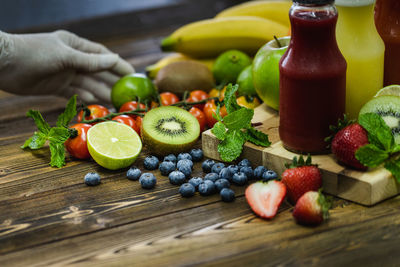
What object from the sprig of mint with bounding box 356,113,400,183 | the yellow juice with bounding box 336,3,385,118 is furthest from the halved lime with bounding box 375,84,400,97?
the sprig of mint with bounding box 356,113,400,183

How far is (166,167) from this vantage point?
1.33 metres

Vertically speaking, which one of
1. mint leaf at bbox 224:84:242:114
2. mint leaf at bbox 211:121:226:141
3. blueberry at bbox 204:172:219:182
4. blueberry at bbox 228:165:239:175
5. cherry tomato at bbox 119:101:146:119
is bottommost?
blueberry at bbox 204:172:219:182

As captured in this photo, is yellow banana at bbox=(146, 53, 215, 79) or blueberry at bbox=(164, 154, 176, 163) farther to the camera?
yellow banana at bbox=(146, 53, 215, 79)

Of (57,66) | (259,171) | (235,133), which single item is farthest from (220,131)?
(57,66)

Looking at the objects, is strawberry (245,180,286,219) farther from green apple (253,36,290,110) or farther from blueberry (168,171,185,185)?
green apple (253,36,290,110)

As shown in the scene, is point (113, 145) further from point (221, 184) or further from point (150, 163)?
point (221, 184)

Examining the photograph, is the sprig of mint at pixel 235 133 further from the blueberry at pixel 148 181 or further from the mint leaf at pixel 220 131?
the blueberry at pixel 148 181

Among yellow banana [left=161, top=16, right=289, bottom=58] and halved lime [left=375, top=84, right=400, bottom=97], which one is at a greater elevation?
halved lime [left=375, top=84, right=400, bottom=97]

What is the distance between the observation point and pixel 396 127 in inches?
46.9

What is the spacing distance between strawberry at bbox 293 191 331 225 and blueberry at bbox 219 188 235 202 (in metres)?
0.16

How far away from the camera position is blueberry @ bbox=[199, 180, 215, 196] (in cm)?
121

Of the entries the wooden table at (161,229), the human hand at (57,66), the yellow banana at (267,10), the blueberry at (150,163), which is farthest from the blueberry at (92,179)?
the yellow banana at (267,10)

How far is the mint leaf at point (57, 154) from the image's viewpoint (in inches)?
55.8

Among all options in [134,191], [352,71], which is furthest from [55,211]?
[352,71]
